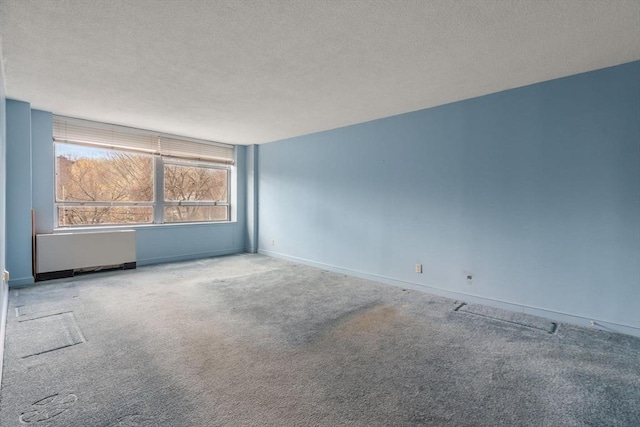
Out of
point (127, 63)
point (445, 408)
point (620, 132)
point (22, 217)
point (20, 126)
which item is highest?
point (127, 63)

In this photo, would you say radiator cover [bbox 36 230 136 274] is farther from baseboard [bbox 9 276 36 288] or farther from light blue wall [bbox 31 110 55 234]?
light blue wall [bbox 31 110 55 234]

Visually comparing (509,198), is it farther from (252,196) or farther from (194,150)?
(194,150)

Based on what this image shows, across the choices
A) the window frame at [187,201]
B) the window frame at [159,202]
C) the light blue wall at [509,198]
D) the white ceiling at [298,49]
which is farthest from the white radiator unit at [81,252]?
the light blue wall at [509,198]

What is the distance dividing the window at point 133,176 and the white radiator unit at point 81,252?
46cm

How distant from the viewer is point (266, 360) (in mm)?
2256

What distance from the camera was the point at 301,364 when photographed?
221 centimetres

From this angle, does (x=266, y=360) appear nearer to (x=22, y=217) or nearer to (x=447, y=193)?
(x=447, y=193)

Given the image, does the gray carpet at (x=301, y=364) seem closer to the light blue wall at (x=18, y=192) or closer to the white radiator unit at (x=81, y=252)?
the light blue wall at (x=18, y=192)

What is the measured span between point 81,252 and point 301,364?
13.4 ft

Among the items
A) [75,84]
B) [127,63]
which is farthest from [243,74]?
[75,84]

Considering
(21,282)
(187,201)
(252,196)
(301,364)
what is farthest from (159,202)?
(301,364)

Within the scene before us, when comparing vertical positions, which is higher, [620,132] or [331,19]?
[331,19]

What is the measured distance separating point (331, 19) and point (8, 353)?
131 inches

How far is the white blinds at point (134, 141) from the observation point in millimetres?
4566
